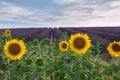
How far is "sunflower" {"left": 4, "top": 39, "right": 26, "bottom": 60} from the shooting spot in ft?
18.9

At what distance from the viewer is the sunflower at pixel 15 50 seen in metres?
5.76

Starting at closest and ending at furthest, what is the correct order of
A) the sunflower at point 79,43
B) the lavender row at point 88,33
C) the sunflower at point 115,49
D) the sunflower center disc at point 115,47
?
the sunflower at point 79,43 < the sunflower at point 115,49 < the sunflower center disc at point 115,47 < the lavender row at point 88,33

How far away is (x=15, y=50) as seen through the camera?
586 centimetres

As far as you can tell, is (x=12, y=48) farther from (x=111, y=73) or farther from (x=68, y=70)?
(x=111, y=73)

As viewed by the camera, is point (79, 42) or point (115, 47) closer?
point (79, 42)

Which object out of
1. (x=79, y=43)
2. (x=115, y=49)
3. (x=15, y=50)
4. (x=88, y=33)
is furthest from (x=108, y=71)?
(x=88, y=33)

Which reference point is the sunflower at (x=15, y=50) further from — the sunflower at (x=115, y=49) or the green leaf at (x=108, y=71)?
the sunflower at (x=115, y=49)

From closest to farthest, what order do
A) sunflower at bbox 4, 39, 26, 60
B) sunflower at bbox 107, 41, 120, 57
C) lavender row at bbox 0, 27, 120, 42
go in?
sunflower at bbox 4, 39, 26, 60 → sunflower at bbox 107, 41, 120, 57 → lavender row at bbox 0, 27, 120, 42

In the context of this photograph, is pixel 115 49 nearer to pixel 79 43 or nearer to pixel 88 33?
pixel 79 43

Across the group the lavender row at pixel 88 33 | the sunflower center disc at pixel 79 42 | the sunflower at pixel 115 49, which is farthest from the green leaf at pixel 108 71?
the lavender row at pixel 88 33

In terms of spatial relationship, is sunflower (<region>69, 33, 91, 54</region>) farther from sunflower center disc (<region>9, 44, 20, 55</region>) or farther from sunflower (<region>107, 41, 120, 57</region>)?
sunflower center disc (<region>9, 44, 20, 55</region>)

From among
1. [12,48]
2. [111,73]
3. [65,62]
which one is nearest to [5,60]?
[12,48]

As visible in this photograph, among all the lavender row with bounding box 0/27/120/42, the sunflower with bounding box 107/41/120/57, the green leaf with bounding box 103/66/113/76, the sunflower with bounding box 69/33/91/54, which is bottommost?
the lavender row with bounding box 0/27/120/42

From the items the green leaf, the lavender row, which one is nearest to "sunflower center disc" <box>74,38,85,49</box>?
the green leaf
